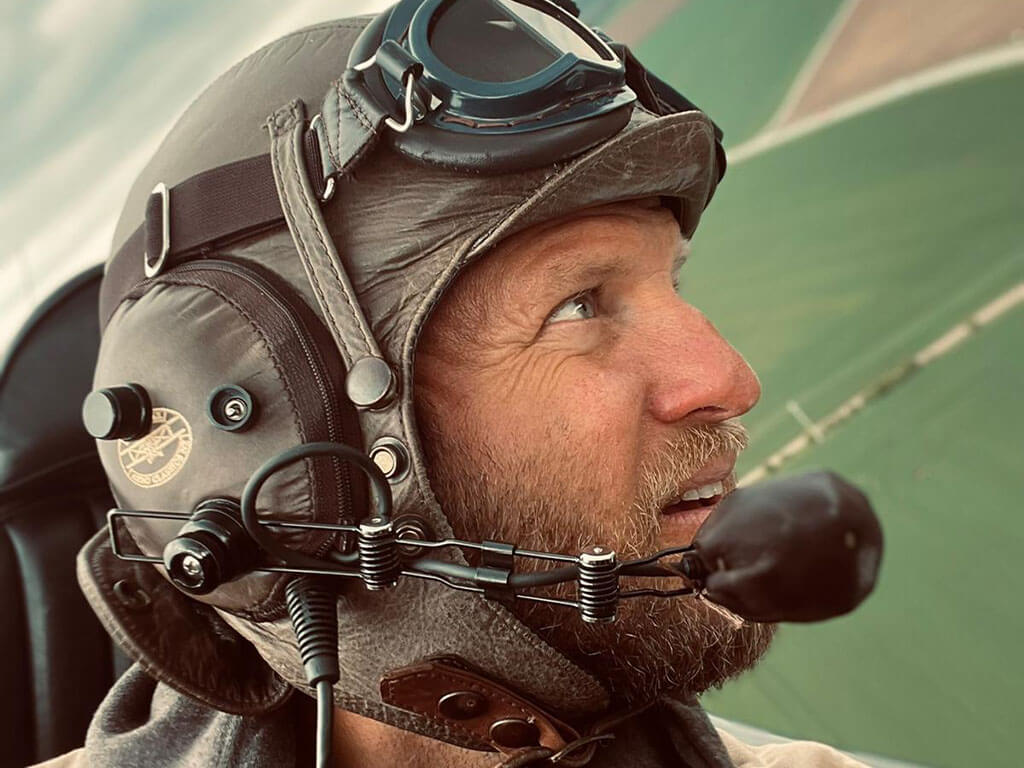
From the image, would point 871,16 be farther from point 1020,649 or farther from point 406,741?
point 406,741

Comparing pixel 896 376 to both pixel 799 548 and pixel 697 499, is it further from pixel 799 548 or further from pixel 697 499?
pixel 799 548

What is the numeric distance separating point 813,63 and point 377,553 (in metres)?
1.81

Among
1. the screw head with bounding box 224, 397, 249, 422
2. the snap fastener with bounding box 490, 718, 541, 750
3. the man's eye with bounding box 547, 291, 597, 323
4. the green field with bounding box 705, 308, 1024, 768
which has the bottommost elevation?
the green field with bounding box 705, 308, 1024, 768

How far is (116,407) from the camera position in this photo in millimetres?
843

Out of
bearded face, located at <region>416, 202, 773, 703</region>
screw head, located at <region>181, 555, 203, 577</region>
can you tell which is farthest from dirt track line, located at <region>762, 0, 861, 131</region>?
screw head, located at <region>181, 555, 203, 577</region>

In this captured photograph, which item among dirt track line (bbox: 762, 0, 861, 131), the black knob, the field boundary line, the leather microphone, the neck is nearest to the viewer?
the leather microphone

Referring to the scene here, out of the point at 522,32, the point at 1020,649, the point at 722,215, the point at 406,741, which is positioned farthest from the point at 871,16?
the point at 406,741

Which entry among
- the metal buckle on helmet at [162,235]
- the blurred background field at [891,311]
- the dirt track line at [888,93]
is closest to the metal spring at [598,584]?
the metal buckle on helmet at [162,235]

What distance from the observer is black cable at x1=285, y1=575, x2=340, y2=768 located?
764mm

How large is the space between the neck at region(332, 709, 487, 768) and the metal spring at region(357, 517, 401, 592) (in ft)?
1.02

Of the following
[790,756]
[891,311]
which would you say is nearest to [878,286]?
[891,311]

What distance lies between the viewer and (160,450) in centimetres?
86

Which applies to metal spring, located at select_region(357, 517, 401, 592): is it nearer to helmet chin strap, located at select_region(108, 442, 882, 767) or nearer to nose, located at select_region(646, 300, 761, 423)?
helmet chin strap, located at select_region(108, 442, 882, 767)

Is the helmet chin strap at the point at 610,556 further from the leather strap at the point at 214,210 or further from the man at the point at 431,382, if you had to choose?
the leather strap at the point at 214,210
